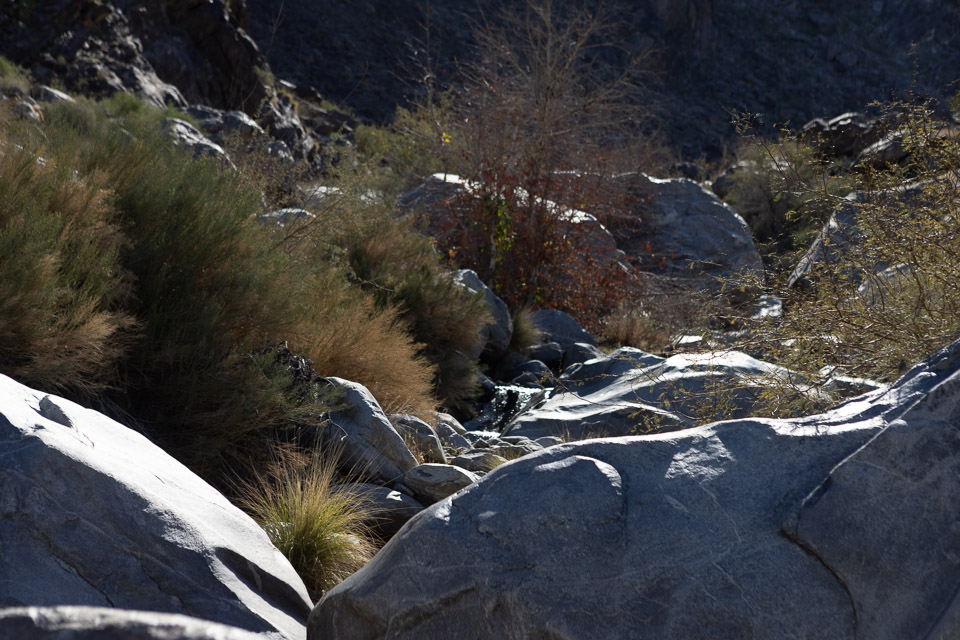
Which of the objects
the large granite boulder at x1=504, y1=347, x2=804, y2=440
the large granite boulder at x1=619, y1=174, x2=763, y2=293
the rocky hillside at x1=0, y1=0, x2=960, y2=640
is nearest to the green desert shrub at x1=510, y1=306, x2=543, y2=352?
the rocky hillside at x1=0, y1=0, x2=960, y2=640

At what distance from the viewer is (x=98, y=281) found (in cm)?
392

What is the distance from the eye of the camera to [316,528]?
336cm

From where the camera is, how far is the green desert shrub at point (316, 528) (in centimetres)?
327

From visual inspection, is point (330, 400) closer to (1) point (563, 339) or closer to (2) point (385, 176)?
(1) point (563, 339)

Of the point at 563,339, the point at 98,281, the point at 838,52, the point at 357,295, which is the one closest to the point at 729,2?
the point at 838,52

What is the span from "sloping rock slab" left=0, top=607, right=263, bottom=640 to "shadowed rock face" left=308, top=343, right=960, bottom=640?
126 centimetres

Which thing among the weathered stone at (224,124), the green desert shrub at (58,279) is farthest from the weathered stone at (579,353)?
the weathered stone at (224,124)

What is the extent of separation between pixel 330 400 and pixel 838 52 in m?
42.1

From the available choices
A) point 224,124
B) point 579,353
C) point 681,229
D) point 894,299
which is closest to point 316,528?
point 894,299

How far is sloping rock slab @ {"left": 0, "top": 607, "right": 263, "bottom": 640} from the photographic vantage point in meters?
0.82

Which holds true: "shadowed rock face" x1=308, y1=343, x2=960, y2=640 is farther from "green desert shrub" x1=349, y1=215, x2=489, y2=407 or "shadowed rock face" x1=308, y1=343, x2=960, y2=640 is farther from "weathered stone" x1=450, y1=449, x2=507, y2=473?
"green desert shrub" x1=349, y1=215, x2=489, y2=407

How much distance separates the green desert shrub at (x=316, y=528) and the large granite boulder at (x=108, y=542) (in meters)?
0.76

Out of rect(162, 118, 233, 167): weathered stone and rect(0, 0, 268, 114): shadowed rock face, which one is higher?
rect(0, 0, 268, 114): shadowed rock face

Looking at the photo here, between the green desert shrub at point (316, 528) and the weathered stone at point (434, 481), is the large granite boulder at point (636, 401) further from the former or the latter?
the green desert shrub at point (316, 528)
